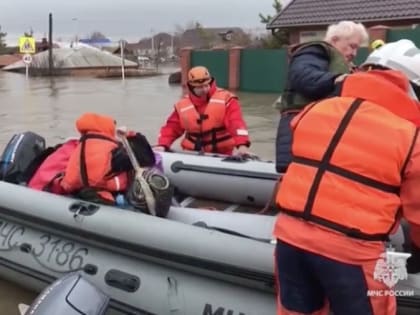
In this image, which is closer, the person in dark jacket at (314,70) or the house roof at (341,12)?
the person in dark jacket at (314,70)

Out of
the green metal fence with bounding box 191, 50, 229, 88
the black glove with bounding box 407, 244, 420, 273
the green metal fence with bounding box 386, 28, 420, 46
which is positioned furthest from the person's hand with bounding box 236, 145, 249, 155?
the green metal fence with bounding box 191, 50, 229, 88

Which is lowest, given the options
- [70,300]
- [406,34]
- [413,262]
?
[70,300]

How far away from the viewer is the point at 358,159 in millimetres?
1935

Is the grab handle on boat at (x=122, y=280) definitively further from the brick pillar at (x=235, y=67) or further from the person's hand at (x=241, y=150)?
the brick pillar at (x=235, y=67)

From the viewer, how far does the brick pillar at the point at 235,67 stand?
18359 millimetres

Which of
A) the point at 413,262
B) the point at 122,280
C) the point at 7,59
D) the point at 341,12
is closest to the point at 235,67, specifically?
the point at 341,12

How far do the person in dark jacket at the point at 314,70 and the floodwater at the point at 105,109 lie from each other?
4814mm

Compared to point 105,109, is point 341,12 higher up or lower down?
higher up

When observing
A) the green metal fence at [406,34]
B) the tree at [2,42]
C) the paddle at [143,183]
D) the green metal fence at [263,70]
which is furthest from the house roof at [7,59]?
the paddle at [143,183]

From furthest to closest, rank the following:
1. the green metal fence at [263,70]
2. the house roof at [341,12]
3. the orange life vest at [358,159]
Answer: the green metal fence at [263,70] < the house roof at [341,12] < the orange life vest at [358,159]

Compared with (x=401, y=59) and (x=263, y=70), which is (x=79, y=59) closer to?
(x=263, y=70)

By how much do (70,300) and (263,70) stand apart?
15.5 meters

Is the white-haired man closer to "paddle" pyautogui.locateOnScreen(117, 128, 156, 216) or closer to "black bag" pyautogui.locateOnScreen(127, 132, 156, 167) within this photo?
"paddle" pyautogui.locateOnScreen(117, 128, 156, 216)

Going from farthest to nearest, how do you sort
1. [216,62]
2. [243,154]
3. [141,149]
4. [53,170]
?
1. [216,62]
2. [243,154]
3. [53,170]
4. [141,149]
